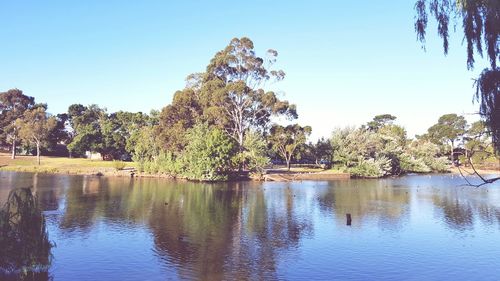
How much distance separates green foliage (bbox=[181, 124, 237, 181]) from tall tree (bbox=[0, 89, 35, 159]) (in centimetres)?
6632

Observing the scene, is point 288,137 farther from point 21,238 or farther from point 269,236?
point 21,238

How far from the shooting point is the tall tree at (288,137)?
87000 millimetres

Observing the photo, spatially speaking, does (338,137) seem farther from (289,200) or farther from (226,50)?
(289,200)

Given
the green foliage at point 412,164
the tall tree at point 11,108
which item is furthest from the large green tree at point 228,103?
the tall tree at point 11,108

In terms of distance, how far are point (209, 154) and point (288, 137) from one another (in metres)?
22.2

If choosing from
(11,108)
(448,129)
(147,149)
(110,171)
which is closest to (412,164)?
(448,129)

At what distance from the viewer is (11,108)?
5000 inches

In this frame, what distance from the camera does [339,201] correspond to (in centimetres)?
4912

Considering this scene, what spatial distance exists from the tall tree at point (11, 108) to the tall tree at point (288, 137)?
7277 cm

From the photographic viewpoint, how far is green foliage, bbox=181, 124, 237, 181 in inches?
2827

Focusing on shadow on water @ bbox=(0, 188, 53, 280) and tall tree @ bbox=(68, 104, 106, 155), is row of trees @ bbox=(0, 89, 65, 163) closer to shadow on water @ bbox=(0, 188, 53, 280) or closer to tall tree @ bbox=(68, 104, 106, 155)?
tall tree @ bbox=(68, 104, 106, 155)

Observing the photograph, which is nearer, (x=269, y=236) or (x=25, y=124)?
(x=269, y=236)

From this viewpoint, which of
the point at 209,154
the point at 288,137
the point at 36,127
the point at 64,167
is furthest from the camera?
the point at 36,127

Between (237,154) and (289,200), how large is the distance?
27.6 m
